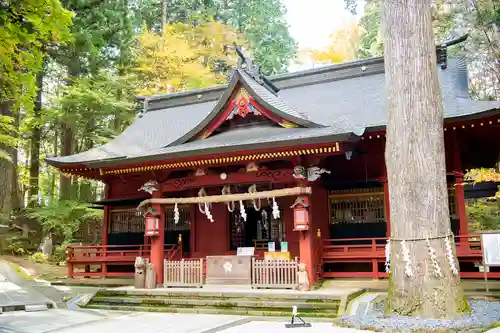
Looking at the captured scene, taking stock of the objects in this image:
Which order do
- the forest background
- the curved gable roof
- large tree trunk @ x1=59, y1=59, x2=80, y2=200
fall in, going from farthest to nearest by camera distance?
large tree trunk @ x1=59, y1=59, x2=80, y2=200, the forest background, the curved gable roof

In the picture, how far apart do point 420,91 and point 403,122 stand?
63cm

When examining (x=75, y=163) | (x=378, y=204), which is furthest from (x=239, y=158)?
(x=75, y=163)

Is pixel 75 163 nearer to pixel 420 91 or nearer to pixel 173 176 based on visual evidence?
pixel 173 176

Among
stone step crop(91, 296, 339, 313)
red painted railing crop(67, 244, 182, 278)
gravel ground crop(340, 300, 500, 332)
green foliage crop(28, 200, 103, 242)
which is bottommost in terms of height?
stone step crop(91, 296, 339, 313)

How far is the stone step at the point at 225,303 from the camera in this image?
31.0ft

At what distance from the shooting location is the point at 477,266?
11.0 meters

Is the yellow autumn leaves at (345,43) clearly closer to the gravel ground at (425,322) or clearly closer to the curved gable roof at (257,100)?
the curved gable roof at (257,100)

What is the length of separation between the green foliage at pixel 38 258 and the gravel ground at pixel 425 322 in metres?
16.7

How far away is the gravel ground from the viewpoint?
22.1 feet

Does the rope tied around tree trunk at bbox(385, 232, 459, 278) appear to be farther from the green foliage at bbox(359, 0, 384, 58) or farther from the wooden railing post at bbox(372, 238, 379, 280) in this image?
the green foliage at bbox(359, 0, 384, 58)

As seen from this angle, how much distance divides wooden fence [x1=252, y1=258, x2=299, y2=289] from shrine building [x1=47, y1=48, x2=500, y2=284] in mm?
357

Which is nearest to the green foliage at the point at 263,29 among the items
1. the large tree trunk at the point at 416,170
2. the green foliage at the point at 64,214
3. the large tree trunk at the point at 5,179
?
the green foliage at the point at 64,214

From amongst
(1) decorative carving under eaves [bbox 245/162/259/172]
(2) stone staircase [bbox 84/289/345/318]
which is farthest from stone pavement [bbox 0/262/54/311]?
(1) decorative carving under eaves [bbox 245/162/259/172]

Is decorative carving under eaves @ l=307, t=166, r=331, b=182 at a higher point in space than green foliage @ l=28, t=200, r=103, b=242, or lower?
higher
